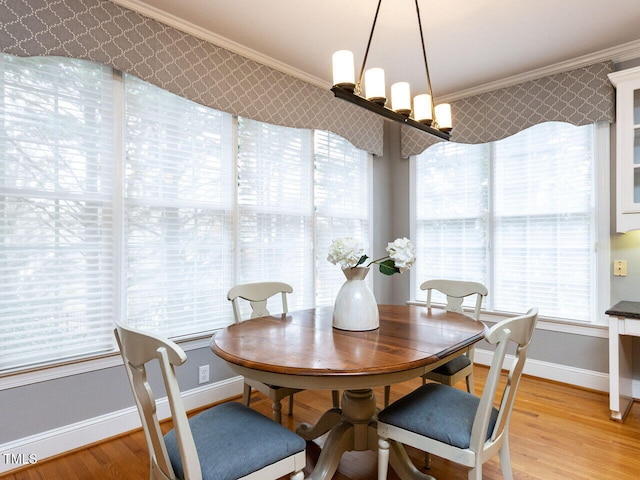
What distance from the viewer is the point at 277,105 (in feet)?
9.89

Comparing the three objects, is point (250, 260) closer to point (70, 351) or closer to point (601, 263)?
point (70, 351)

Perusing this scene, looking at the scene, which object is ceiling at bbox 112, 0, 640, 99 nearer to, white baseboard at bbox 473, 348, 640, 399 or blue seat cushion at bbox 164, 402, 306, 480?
blue seat cushion at bbox 164, 402, 306, 480

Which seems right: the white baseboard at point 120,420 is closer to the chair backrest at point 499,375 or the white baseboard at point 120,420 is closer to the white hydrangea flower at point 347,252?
the white hydrangea flower at point 347,252

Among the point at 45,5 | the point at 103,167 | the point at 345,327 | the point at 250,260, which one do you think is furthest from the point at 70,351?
the point at 45,5

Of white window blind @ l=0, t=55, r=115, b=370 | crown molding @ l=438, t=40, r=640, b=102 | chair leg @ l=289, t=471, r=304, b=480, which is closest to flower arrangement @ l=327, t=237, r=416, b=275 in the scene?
chair leg @ l=289, t=471, r=304, b=480

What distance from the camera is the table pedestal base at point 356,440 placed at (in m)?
1.68

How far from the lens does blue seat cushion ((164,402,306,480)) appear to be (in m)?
1.19

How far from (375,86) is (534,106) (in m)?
2.09

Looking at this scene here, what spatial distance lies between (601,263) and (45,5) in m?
3.96

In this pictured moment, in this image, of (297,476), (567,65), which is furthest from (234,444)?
(567,65)

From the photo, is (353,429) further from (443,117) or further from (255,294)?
(443,117)

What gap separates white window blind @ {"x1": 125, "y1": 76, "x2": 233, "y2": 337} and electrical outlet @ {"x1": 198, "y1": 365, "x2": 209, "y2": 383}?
265 millimetres

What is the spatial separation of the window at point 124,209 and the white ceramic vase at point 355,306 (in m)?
1.24

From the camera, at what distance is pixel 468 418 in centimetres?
146
